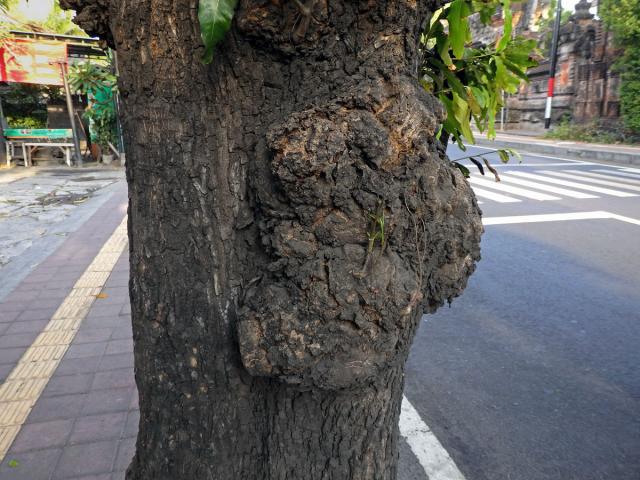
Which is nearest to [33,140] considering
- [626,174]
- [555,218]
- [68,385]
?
[68,385]

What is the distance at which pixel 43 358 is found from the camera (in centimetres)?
367

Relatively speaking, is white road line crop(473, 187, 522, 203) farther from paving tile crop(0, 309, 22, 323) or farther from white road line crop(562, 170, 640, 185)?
paving tile crop(0, 309, 22, 323)

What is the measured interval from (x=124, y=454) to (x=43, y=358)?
1.40 meters

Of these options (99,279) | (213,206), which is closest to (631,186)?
(99,279)

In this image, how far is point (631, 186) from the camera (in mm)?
10453

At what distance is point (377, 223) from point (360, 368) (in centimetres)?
33

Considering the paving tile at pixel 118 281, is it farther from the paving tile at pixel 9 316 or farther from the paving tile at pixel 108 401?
the paving tile at pixel 108 401

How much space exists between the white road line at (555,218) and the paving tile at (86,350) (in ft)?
18.3

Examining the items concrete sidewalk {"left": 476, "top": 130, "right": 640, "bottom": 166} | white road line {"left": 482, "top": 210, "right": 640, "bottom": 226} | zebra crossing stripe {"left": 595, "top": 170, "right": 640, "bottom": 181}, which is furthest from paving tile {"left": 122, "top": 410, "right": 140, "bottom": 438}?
concrete sidewalk {"left": 476, "top": 130, "right": 640, "bottom": 166}

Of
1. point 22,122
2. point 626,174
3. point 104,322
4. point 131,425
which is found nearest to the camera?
point 131,425

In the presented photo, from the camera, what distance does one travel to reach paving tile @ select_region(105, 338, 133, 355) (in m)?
3.78

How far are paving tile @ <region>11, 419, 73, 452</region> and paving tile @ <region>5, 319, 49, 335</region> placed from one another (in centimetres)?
142

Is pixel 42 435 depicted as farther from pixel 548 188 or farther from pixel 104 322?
pixel 548 188

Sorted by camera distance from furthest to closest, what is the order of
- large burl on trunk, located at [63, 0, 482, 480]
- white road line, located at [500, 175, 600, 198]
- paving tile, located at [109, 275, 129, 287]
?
white road line, located at [500, 175, 600, 198] → paving tile, located at [109, 275, 129, 287] → large burl on trunk, located at [63, 0, 482, 480]
